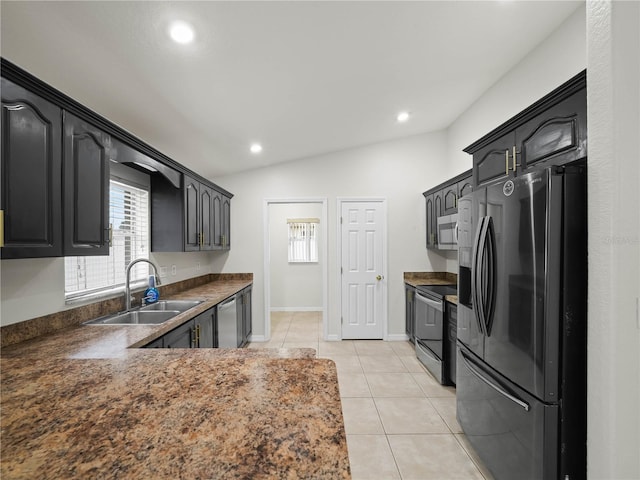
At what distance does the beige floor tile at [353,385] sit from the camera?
9.45 ft

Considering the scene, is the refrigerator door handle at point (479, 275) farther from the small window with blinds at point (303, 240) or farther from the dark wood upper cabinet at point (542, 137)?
the small window with blinds at point (303, 240)

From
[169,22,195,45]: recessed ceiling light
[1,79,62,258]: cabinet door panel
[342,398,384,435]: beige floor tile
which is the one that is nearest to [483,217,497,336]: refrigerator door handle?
[342,398,384,435]: beige floor tile

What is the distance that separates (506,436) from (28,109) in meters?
3.03

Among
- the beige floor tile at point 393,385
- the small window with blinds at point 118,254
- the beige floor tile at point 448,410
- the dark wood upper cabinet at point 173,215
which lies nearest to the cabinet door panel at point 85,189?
the small window with blinds at point 118,254

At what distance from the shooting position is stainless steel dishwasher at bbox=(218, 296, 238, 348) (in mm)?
3119

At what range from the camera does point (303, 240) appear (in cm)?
636

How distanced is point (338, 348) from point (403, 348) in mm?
927

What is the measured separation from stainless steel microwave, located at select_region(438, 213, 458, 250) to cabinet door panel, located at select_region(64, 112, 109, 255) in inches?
129

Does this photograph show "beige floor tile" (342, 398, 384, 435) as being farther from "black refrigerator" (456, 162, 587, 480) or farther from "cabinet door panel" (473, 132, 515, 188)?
"cabinet door panel" (473, 132, 515, 188)

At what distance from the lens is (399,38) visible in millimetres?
2068

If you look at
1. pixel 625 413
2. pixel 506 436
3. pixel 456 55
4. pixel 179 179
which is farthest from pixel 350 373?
pixel 456 55

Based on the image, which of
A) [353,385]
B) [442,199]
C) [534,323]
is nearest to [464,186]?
[442,199]

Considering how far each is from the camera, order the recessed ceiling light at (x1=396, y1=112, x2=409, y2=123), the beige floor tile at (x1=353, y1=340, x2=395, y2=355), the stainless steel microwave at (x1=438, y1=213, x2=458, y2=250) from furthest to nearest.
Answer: the beige floor tile at (x1=353, y1=340, x2=395, y2=355)
the recessed ceiling light at (x1=396, y1=112, x2=409, y2=123)
the stainless steel microwave at (x1=438, y1=213, x2=458, y2=250)

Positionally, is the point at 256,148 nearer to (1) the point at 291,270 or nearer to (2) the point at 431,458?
(1) the point at 291,270
